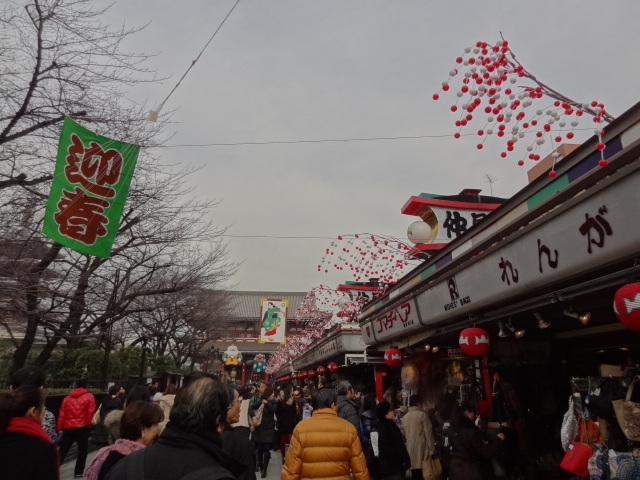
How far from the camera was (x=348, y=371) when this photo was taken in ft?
68.9

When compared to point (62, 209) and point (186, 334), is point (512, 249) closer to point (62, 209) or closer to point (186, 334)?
point (62, 209)

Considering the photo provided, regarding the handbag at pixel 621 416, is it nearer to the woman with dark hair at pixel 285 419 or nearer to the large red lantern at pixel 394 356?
the large red lantern at pixel 394 356

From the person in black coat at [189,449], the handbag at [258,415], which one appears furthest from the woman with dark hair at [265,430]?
the person in black coat at [189,449]

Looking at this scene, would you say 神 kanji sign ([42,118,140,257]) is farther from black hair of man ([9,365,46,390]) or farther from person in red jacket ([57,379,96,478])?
person in red jacket ([57,379,96,478])

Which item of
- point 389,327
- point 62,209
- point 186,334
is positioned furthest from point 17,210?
point 186,334

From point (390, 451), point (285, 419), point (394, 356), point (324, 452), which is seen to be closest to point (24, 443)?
point (324, 452)

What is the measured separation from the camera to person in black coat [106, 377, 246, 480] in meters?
1.87

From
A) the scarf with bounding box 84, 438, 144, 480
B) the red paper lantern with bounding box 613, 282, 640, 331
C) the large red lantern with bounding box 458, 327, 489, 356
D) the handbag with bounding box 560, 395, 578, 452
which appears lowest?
the handbag with bounding box 560, 395, 578, 452

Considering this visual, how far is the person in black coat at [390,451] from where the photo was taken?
5.96 meters

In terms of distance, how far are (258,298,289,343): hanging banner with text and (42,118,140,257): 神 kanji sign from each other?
44.2m

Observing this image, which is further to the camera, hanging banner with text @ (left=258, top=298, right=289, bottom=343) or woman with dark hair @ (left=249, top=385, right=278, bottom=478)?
hanging banner with text @ (left=258, top=298, right=289, bottom=343)

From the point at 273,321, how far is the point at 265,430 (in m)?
42.3

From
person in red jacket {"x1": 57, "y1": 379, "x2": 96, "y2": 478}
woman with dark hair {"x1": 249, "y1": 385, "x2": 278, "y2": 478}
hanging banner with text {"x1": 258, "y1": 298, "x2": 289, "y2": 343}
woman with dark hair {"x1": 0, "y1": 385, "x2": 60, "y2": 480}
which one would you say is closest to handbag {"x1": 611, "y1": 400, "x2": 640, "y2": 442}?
woman with dark hair {"x1": 0, "y1": 385, "x2": 60, "y2": 480}

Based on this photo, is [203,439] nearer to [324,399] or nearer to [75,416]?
[324,399]
